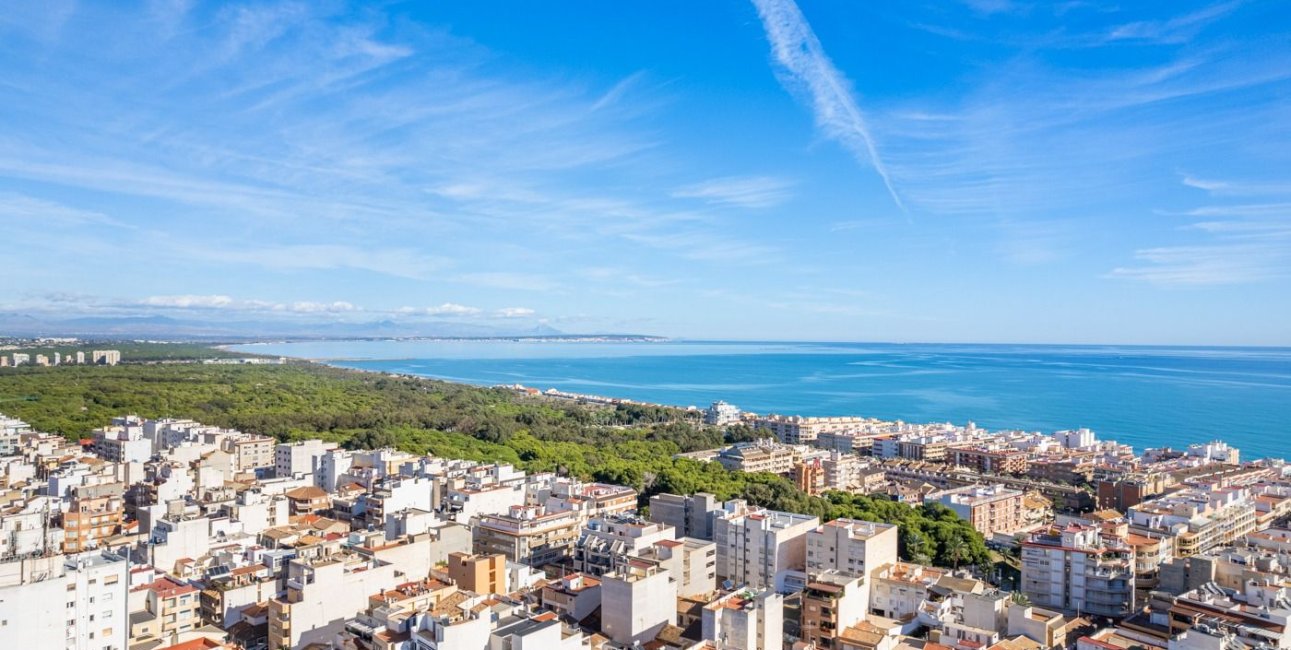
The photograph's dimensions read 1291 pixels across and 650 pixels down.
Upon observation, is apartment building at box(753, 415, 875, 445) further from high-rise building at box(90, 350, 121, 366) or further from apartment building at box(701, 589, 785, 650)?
high-rise building at box(90, 350, 121, 366)

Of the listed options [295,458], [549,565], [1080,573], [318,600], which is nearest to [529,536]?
[549,565]

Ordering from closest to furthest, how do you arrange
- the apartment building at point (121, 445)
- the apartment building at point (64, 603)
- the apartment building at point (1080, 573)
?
the apartment building at point (64, 603) → the apartment building at point (1080, 573) → the apartment building at point (121, 445)

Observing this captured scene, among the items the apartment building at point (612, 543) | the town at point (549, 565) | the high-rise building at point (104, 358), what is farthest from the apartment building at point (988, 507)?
the high-rise building at point (104, 358)

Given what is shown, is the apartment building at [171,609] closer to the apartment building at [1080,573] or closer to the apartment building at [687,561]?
the apartment building at [687,561]

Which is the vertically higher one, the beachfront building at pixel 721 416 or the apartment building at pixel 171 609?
the apartment building at pixel 171 609

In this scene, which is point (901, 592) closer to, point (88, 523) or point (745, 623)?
point (745, 623)

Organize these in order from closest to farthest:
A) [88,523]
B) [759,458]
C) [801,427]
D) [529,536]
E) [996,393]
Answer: [529,536], [88,523], [759,458], [801,427], [996,393]

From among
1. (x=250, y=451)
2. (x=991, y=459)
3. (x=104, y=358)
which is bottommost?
(x=991, y=459)

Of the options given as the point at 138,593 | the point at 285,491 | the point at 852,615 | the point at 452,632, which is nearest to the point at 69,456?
the point at 285,491
